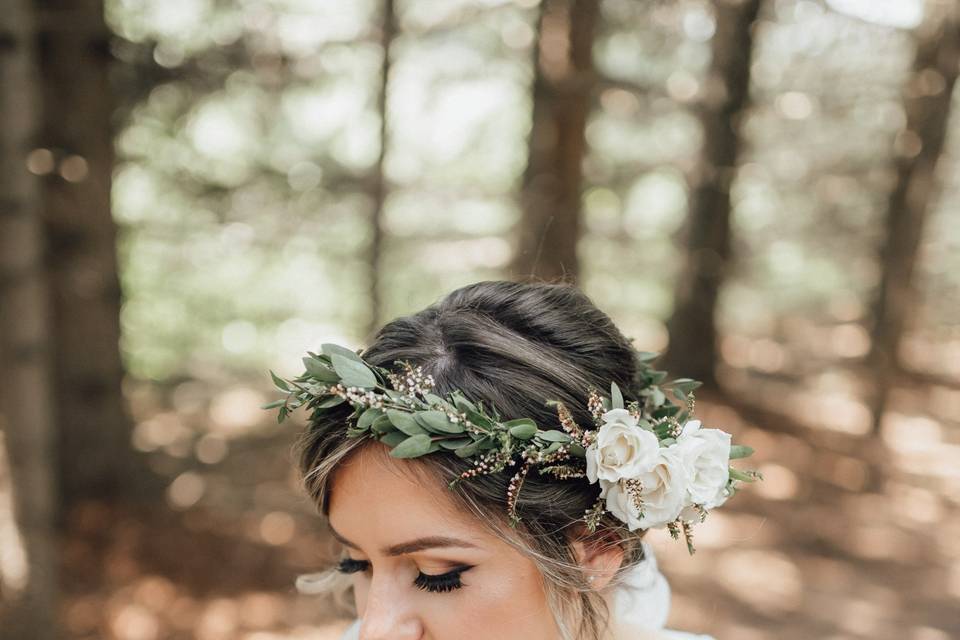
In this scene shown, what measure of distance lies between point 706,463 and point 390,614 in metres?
0.70

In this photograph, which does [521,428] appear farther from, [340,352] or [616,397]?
[340,352]

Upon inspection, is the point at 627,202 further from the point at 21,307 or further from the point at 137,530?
the point at 21,307

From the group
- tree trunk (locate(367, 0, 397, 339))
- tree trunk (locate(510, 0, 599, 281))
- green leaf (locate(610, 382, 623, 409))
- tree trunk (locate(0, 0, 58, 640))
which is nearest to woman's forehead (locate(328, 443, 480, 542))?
green leaf (locate(610, 382, 623, 409))

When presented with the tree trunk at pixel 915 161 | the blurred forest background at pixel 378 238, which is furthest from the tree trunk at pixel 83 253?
the tree trunk at pixel 915 161

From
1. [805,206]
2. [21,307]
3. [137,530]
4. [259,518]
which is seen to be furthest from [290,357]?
[805,206]

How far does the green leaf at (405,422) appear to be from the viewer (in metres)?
1.46

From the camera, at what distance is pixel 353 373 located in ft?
5.10

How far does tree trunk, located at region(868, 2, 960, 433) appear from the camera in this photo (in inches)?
242

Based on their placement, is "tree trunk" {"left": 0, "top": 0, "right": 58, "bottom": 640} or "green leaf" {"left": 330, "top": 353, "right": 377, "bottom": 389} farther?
"tree trunk" {"left": 0, "top": 0, "right": 58, "bottom": 640}

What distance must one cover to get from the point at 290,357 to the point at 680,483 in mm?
5023

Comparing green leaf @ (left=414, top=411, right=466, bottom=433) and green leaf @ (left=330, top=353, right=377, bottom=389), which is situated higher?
green leaf @ (left=330, top=353, right=377, bottom=389)

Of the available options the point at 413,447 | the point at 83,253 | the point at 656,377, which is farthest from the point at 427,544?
the point at 83,253

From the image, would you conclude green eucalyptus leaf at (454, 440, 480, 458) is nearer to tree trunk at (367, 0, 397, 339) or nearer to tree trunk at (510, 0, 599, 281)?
tree trunk at (510, 0, 599, 281)

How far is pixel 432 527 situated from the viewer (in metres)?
1.48
